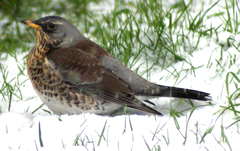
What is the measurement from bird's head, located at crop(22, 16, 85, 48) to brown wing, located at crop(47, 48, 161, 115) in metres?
0.18

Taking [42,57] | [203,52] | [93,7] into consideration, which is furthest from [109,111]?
[93,7]

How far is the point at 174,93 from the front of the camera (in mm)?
3473

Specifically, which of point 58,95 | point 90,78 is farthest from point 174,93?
point 58,95

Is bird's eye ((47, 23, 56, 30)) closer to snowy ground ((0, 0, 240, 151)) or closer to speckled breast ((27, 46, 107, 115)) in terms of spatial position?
speckled breast ((27, 46, 107, 115))

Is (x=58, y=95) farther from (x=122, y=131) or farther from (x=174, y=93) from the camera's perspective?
(x=174, y=93)

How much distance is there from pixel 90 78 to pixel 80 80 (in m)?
0.10

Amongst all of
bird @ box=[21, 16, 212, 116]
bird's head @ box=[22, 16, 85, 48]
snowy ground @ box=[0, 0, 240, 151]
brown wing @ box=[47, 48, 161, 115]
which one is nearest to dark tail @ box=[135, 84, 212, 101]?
bird @ box=[21, 16, 212, 116]

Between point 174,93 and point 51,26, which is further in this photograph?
point 51,26

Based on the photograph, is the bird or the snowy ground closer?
the snowy ground

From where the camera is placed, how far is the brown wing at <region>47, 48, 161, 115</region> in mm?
3293

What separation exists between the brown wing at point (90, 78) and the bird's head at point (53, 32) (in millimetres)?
184

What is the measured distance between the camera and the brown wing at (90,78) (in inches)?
130

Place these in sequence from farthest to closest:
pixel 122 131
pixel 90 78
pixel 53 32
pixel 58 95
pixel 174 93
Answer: pixel 53 32
pixel 174 93
pixel 90 78
pixel 58 95
pixel 122 131

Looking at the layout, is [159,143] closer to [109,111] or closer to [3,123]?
[109,111]
